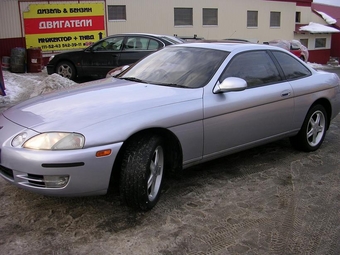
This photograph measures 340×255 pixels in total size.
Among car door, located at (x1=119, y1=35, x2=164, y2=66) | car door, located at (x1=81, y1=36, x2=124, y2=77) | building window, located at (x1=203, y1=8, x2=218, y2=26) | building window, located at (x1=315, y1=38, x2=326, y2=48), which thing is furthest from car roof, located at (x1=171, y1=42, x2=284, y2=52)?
building window, located at (x1=315, y1=38, x2=326, y2=48)

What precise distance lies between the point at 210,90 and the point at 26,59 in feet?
39.9

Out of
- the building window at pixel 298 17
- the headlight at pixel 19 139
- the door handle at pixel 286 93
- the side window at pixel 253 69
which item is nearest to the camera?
the headlight at pixel 19 139

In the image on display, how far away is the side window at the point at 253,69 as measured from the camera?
13.9 ft

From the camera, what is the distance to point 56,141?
9.97ft

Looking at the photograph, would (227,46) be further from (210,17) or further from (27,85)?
(210,17)

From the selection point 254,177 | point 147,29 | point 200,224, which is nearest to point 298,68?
point 254,177

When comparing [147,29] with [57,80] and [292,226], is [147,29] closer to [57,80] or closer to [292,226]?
[57,80]

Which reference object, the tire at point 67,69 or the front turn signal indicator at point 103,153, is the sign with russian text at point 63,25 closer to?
the tire at point 67,69

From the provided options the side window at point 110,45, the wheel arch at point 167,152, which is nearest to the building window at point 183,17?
the side window at point 110,45

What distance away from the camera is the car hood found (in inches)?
126

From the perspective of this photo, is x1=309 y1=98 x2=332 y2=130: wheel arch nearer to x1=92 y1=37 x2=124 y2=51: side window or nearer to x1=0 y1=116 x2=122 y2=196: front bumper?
x1=0 y1=116 x2=122 y2=196: front bumper

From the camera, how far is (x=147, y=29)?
1788cm

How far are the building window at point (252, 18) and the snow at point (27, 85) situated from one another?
13.1 meters

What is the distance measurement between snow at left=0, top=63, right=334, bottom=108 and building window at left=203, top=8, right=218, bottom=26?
381 inches
